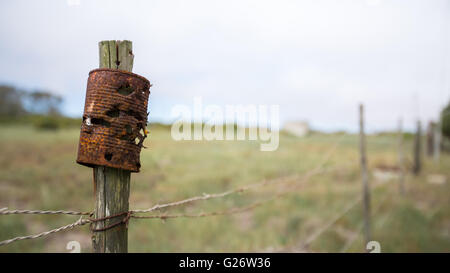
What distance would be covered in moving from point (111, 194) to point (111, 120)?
392mm

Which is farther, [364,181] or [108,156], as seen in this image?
[364,181]

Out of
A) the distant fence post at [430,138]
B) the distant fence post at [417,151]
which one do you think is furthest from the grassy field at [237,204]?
the distant fence post at [430,138]

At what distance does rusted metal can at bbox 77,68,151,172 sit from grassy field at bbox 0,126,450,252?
263cm

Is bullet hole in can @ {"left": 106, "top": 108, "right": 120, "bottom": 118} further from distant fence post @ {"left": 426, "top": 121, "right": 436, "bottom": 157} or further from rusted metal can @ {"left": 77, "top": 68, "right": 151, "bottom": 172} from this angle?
distant fence post @ {"left": 426, "top": 121, "right": 436, "bottom": 157}

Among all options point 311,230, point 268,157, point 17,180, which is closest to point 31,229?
point 17,180

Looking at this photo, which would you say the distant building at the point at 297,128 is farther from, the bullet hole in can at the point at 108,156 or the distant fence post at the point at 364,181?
the bullet hole in can at the point at 108,156

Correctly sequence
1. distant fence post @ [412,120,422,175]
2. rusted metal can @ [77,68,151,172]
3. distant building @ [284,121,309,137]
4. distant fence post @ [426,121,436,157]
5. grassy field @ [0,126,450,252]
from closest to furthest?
rusted metal can @ [77,68,151,172] < grassy field @ [0,126,450,252] < distant fence post @ [412,120,422,175] < distant fence post @ [426,121,436,157] < distant building @ [284,121,309,137]

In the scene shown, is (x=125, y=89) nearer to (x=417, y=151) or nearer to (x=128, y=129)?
(x=128, y=129)

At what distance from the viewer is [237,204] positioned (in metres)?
7.81

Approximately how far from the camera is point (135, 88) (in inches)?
63.6

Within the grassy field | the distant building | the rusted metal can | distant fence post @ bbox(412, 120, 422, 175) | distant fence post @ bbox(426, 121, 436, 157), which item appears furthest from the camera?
the distant building

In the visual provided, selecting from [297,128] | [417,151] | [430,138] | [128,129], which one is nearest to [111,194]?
[128,129]

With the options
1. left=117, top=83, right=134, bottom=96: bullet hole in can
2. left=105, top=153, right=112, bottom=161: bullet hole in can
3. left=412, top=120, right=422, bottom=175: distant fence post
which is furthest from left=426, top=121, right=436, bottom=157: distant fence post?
left=105, top=153, right=112, bottom=161: bullet hole in can

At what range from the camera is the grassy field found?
5.50m
